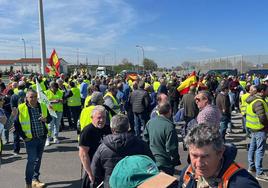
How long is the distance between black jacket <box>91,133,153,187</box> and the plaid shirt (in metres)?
2.87

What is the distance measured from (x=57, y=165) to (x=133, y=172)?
7038 millimetres

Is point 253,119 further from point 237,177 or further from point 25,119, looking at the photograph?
point 237,177

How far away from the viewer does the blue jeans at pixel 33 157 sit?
648 centimetres

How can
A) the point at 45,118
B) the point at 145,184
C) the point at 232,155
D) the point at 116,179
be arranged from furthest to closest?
the point at 45,118, the point at 232,155, the point at 116,179, the point at 145,184

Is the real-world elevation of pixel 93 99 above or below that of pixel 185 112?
above

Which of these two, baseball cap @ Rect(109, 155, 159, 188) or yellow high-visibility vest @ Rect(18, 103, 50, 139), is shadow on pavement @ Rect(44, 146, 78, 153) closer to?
yellow high-visibility vest @ Rect(18, 103, 50, 139)

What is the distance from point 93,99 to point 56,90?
5.25 m

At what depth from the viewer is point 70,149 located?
9812 mm

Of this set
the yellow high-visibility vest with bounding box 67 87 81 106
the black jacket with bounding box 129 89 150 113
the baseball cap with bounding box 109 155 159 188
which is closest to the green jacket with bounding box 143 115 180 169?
the baseball cap with bounding box 109 155 159 188

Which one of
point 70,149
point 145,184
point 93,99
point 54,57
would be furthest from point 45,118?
point 54,57

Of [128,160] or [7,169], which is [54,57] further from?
[128,160]

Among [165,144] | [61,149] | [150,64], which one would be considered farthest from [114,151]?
[150,64]

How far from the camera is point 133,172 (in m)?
1.58

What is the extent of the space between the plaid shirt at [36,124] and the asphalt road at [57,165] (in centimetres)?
107
